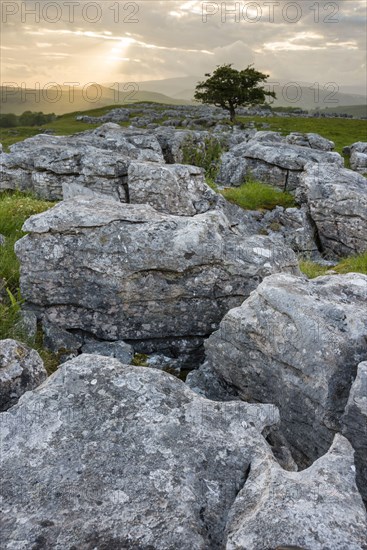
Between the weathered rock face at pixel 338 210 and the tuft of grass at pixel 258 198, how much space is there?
2.08 meters

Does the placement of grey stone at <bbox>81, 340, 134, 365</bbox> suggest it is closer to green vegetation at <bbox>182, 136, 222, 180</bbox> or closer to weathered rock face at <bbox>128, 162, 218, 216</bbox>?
weathered rock face at <bbox>128, 162, 218, 216</bbox>

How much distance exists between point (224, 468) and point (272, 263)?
5.51 m

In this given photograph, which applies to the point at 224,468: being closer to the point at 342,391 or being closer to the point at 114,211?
the point at 342,391

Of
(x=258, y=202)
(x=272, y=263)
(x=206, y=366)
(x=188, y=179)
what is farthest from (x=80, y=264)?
(x=258, y=202)

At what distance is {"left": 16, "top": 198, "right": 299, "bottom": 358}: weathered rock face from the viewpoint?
29.4 feet

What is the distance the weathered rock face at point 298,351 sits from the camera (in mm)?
6297

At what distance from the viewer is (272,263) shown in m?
9.75

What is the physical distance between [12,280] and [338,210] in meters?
13.8

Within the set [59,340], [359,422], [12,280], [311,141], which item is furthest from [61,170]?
[311,141]

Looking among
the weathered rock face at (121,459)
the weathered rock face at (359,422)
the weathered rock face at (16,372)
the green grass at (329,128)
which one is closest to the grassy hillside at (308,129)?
the green grass at (329,128)

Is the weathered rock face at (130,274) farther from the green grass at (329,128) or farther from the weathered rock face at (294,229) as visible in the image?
the green grass at (329,128)

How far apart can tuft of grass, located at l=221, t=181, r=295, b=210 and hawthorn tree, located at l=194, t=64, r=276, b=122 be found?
269 feet

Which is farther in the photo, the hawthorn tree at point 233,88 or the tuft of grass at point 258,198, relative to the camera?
the hawthorn tree at point 233,88

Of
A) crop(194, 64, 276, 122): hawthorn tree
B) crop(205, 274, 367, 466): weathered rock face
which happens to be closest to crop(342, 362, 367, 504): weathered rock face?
crop(205, 274, 367, 466): weathered rock face
